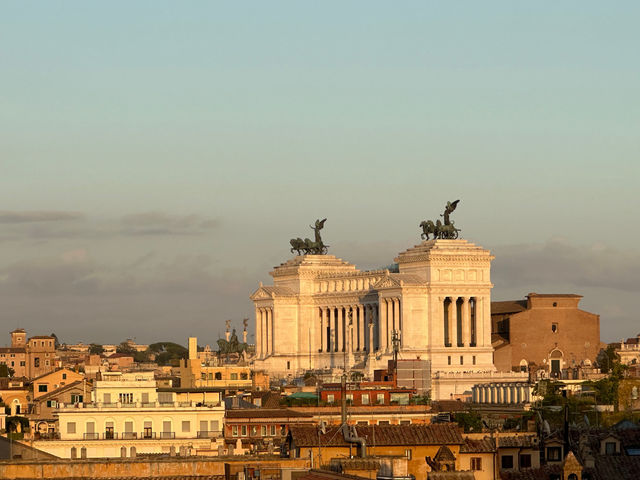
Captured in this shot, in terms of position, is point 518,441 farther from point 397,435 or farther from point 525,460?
point 397,435

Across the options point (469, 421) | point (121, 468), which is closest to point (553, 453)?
point (121, 468)

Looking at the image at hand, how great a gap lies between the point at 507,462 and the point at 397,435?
14.3ft

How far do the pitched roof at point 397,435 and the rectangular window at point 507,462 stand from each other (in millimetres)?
1735

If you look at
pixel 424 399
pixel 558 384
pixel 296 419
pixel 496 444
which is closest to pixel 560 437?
pixel 496 444

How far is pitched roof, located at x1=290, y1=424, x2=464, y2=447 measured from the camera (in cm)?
7600

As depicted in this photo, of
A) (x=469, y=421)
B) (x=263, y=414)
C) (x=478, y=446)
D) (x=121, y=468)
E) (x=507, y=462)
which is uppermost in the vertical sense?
(x=263, y=414)

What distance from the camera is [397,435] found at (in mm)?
79125

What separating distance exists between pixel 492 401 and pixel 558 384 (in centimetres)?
739

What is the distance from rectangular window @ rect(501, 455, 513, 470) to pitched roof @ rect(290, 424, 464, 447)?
5.69ft

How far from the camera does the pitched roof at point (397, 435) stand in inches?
2992

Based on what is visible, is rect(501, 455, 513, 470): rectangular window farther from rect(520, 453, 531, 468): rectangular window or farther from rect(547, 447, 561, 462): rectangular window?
rect(547, 447, 561, 462): rectangular window

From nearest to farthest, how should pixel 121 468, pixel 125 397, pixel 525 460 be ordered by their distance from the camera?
pixel 121 468 < pixel 525 460 < pixel 125 397

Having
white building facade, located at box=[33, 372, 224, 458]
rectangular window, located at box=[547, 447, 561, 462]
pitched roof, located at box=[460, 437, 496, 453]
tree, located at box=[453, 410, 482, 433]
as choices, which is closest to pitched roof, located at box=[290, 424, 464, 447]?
pitched roof, located at box=[460, 437, 496, 453]

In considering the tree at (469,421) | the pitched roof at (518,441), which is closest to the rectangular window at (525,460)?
the pitched roof at (518,441)
